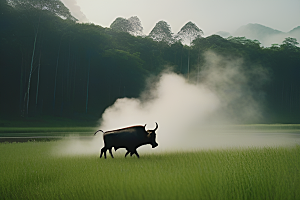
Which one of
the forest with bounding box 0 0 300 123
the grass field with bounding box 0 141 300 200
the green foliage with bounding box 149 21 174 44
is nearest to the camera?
the grass field with bounding box 0 141 300 200

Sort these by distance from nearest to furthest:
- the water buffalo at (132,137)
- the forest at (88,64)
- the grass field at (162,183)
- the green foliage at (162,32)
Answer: the grass field at (162,183)
the water buffalo at (132,137)
the forest at (88,64)
the green foliage at (162,32)

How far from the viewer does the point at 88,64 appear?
4888cm

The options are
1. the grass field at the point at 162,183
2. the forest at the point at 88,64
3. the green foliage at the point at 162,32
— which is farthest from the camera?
the green foliage at the point at 162,32

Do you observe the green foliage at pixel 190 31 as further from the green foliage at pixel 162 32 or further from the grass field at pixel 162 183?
the grass field at pixel 162 183

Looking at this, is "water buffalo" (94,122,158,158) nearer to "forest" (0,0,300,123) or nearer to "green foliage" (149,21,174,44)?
"forest" (0,0,300,123)

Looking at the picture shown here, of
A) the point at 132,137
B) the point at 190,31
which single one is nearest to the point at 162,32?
the point at 190,31

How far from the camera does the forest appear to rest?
38.8 m

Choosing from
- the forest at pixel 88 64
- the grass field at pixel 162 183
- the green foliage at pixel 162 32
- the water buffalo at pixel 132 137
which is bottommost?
the grass field at pixel 162 183

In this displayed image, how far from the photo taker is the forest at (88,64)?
38.8m

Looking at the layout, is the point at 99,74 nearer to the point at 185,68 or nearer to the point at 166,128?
the point at 185,68

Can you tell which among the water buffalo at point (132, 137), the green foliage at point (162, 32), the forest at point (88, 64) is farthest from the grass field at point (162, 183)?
the green foliage at point (162, 32)

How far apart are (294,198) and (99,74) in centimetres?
4781

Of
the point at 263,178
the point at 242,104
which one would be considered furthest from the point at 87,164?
the point at 242,104

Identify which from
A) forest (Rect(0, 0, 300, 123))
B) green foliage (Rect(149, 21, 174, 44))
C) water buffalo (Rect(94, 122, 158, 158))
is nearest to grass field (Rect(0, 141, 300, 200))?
water buffalo (Rect(94, 122, 158, 158))
